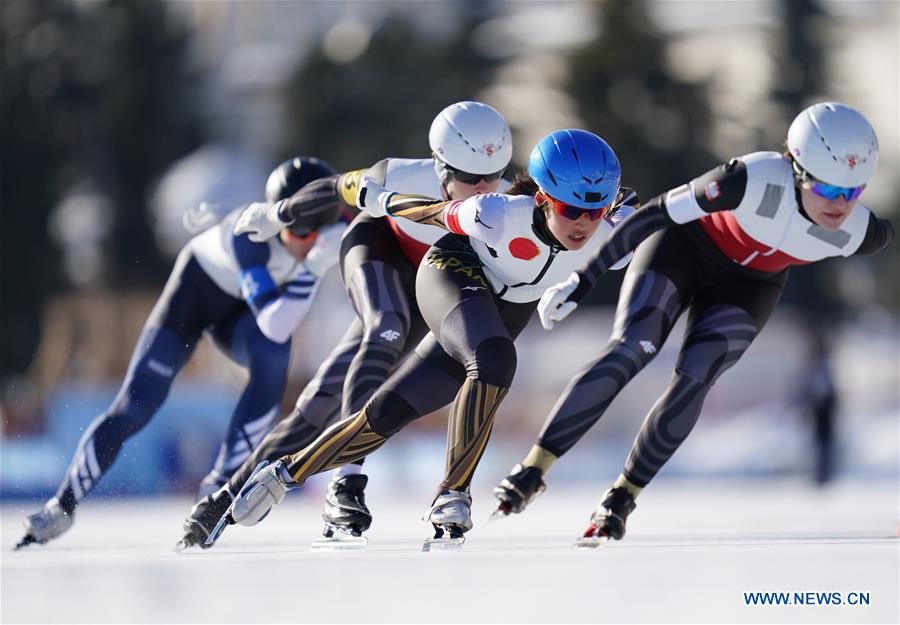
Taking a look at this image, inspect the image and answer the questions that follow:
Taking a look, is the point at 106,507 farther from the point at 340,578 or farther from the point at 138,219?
the point at 138,219

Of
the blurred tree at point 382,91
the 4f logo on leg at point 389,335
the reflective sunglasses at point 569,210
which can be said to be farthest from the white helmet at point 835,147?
the blurred tree at point 382,91

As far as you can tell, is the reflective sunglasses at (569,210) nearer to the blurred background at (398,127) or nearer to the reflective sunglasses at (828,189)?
the reflective sunglasses at (828,189)

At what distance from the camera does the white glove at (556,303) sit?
26.4ft

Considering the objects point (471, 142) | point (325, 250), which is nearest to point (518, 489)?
point (471, 142)

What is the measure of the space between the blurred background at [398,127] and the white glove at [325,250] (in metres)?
16.0

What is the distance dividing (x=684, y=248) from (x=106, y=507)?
857 centimetres

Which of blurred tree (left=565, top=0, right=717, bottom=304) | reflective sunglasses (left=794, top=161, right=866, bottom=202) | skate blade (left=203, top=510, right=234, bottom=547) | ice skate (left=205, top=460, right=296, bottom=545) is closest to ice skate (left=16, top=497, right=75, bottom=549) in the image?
skate blade (left=203, top=510, right=234, bottom=547)

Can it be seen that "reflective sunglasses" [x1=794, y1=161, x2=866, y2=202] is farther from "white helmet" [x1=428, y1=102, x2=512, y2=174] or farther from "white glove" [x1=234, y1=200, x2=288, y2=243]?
"white glove" [x1=234, y1=200, x2=288, y2=243]

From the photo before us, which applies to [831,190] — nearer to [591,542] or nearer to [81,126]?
[591,542]

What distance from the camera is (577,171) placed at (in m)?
8.08

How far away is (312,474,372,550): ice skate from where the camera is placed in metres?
9.17

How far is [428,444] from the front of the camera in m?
22.0

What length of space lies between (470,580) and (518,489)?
1.25m

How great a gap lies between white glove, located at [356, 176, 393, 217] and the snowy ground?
1.83 metres
